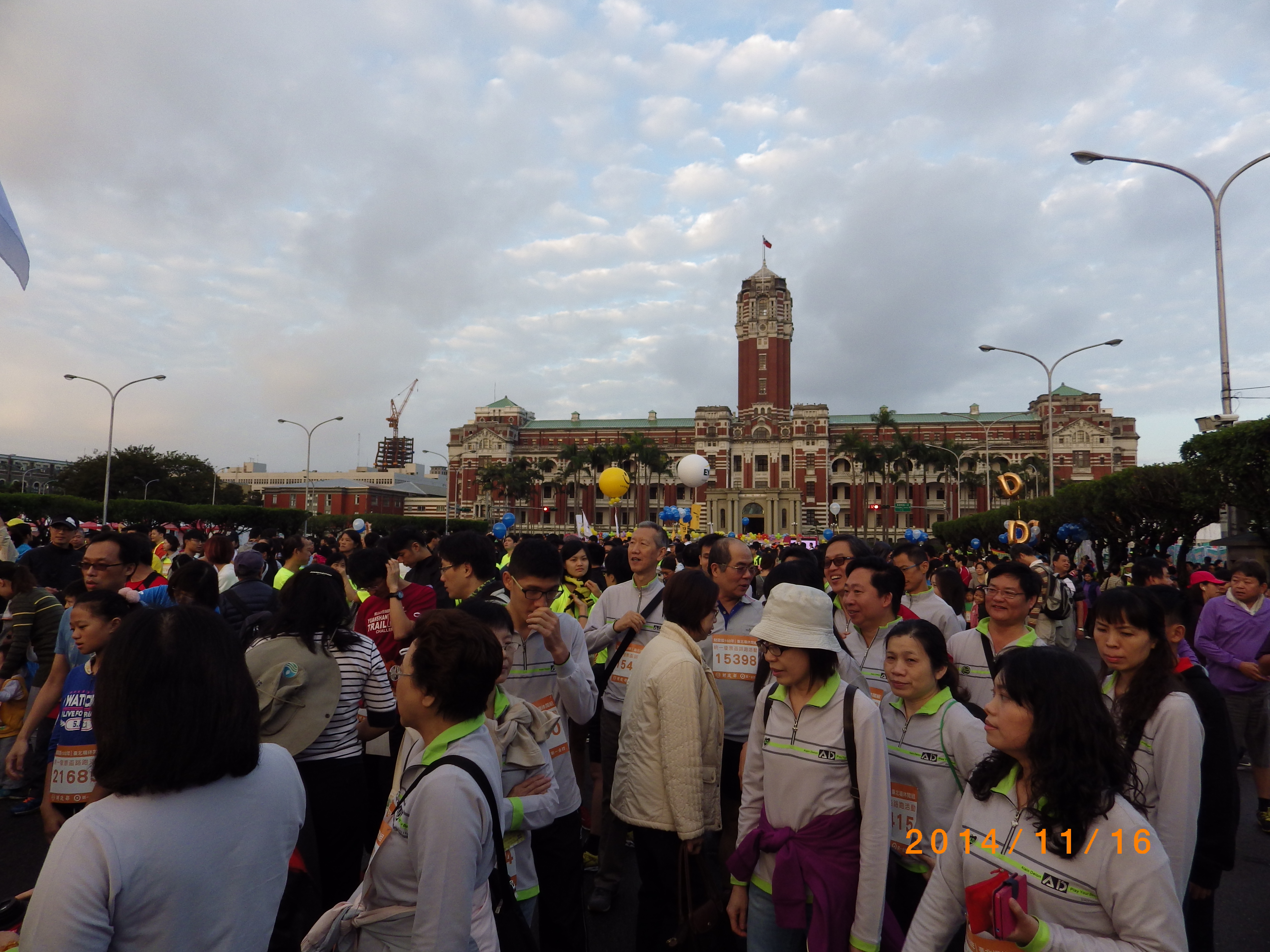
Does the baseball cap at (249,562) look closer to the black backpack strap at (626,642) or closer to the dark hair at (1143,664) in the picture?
the black backpack strap at (626,642)

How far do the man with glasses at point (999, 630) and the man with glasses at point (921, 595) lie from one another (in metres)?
0.77

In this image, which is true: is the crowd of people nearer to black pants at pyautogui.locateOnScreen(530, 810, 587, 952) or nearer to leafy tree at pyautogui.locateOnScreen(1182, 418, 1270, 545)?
black pants at pyautogui.locateOnScreen(530, 810, 587, 952)

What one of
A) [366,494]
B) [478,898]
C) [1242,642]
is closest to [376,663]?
[478,898]

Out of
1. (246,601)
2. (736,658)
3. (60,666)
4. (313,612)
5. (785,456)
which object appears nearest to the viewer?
(313,612)

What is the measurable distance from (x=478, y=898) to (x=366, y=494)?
9392 cm

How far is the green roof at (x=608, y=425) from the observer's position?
82.4 metres

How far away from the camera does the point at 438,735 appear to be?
7.61ft

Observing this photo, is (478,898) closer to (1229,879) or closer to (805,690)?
(805,690)

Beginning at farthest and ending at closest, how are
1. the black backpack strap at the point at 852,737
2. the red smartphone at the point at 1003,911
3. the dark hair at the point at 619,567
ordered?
the dark hair at the point at 619,567 < the black backpack strap at the point at 852,737 < the red smartphone at the point at 1003,911

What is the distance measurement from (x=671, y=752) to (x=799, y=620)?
3.26 ft

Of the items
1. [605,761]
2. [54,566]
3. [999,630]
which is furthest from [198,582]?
[54,566]

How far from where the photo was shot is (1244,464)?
49.3 feet

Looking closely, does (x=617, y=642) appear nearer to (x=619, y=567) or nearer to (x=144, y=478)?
(x=619, y=567)

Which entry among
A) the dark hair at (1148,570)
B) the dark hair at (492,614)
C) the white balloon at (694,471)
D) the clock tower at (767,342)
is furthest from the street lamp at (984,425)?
the dark hair at (492,614)
